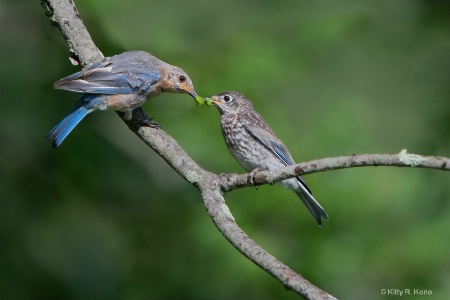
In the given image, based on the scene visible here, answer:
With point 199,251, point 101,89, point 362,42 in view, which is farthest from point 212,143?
point 362,42

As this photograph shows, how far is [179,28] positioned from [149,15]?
0.97 feet

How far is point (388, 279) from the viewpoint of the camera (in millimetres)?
6754

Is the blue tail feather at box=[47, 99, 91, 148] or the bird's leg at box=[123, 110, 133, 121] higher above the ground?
the bird's leg at box=[123, 110, 133, 121]

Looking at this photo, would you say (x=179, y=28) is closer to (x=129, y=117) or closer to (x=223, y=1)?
(x=223, y=1)

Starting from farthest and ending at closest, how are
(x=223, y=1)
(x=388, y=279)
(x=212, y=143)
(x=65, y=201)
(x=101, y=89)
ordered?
1. (x=223, y=1)
2. (x=65, y=201)
3. (x=212, y=143)
4. (x=388, y=279)
5. (x=101, y=89)

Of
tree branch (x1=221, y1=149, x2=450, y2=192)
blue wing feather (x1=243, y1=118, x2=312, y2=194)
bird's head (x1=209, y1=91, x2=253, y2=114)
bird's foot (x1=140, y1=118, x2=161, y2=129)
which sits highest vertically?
bird's head (x1=209, y1=91, x2=253, y2=114)

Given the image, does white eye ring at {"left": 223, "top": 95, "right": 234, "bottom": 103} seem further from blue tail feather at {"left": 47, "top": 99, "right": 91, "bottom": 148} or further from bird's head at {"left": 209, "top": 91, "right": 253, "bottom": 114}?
blue tail feather at {"left": 47, "top": 99, "right": 91, "bottom": 148}

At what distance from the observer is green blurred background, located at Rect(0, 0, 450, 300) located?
6.81 metres

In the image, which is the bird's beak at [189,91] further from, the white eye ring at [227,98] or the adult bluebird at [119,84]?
the white eye ring at [227,98]

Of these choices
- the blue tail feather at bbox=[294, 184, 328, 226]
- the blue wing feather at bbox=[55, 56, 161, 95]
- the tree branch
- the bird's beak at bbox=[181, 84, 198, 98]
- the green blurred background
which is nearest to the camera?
the tree branch

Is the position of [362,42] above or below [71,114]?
above

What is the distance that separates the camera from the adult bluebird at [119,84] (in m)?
6.13

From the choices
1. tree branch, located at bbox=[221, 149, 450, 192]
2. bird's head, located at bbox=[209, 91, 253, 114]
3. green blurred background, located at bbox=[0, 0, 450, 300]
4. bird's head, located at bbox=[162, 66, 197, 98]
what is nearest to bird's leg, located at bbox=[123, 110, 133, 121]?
bird's head, located at bbox=[162, 66, 197, 98]

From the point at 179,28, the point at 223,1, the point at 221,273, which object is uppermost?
the point at 223,1
